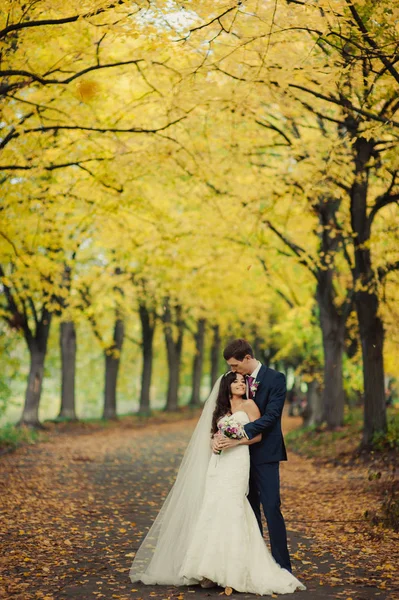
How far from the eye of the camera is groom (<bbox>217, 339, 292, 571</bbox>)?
6.33 m

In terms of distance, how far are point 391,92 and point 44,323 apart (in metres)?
15.3

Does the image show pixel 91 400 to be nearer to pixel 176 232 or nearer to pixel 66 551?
pixel 176 232

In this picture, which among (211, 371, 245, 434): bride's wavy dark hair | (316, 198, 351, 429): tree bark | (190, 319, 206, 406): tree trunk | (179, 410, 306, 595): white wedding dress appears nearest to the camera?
(179, 410, 306, 595): white wedding dress

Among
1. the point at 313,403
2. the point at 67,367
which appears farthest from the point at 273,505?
the point at 67,367

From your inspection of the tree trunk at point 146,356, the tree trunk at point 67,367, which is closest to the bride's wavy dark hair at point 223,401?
the tree trunk at point 67,367

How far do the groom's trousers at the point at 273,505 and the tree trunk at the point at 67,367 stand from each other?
2039 cm

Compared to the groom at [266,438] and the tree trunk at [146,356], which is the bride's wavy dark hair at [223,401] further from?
the tree trunk at [146,356]

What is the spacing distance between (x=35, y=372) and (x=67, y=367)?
3878 mm

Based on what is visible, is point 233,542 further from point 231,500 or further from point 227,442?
point 227,442

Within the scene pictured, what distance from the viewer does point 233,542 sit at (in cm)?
613

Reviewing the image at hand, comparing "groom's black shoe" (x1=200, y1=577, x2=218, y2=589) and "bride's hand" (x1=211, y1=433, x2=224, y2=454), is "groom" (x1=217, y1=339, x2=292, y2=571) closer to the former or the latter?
"bride's hand" (x1=211, y1=433, x2=224, y2=454)

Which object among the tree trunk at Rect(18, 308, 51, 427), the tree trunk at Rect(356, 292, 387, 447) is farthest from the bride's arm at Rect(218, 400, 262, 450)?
the tree trunk at Rect(18, 308, 51, 427)

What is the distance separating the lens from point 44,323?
2255 centimetres

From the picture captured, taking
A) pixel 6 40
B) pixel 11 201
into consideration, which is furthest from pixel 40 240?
pixel 6 40
